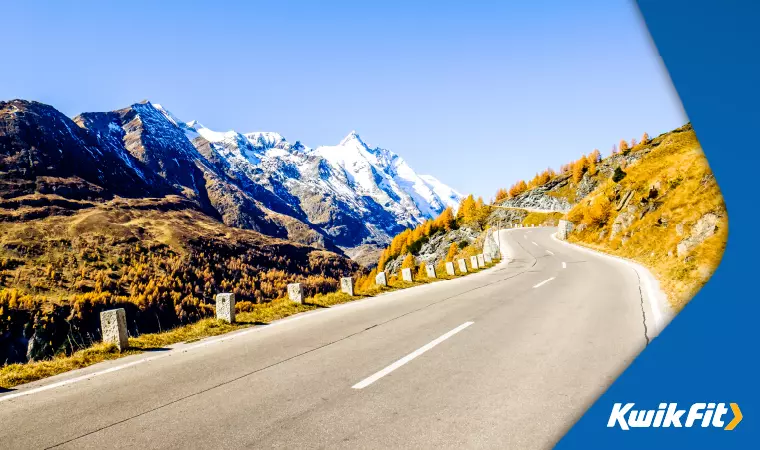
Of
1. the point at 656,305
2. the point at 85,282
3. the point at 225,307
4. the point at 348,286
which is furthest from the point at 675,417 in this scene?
the point at 85,282

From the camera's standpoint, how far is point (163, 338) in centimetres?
899

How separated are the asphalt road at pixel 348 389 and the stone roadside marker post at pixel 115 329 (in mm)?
854

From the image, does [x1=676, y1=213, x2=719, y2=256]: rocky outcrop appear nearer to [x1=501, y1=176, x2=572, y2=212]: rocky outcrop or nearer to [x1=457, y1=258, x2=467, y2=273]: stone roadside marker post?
[x1=457, y1=258, x2=467, y2=273]: stone roadside marker post

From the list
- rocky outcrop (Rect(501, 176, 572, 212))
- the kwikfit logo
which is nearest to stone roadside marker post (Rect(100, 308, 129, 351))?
the kwikfit logo

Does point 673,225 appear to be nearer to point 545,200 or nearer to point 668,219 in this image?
point 668,219

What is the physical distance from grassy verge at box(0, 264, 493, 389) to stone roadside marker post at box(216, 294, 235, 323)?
0.16 m

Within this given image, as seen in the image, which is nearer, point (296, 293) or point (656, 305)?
point (656, 305)

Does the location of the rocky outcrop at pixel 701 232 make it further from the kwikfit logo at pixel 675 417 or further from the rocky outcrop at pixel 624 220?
the rocky outcrop at pixel 624 220

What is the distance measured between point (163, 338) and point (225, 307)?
5.45 ft

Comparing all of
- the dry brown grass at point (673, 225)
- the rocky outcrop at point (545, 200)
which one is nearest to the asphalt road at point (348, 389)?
the dry brown grass at point (673, 225)

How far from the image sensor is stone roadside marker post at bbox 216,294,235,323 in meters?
10.4

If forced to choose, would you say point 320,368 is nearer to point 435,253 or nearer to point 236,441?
point 236,441

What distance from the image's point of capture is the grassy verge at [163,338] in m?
6.64

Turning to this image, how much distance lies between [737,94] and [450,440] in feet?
18.2
